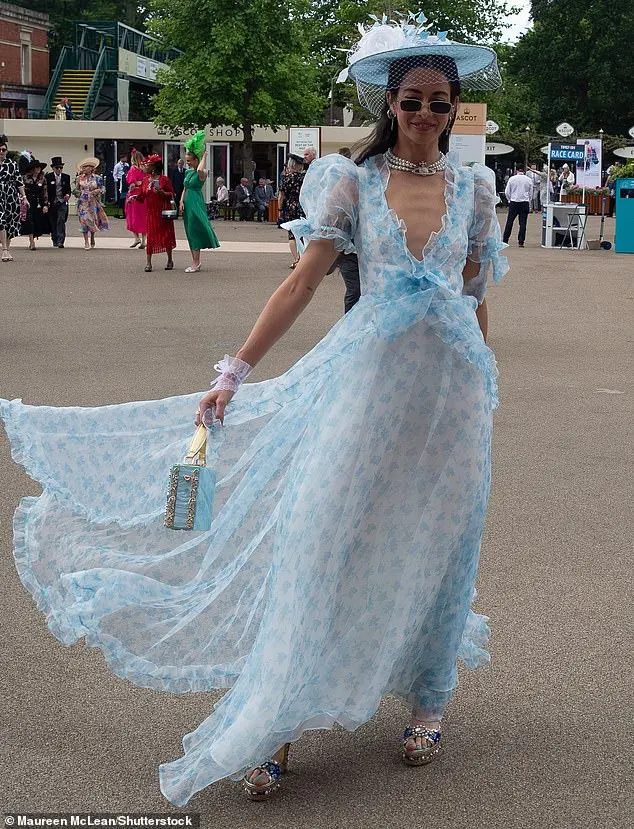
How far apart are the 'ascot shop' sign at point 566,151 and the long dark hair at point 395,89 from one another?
24.9 metres

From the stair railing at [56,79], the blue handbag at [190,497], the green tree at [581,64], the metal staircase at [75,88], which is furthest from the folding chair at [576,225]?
the green tree at [581,64]

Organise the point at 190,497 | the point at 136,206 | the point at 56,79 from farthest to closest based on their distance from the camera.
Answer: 1. the point at 56,79
2. the point at 136,206
3. the point at 190,497

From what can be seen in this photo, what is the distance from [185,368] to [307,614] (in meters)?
7.11

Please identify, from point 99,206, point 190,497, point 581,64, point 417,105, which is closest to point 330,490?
point 190,497

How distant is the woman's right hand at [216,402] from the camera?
336 cm

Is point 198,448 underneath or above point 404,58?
underneath

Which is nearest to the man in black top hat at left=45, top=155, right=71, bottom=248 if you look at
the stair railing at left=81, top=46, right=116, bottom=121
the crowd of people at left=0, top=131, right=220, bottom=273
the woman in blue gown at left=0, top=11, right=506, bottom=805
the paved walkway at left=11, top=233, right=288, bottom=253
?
the crowd of people at left=0, top=131, right=220, bottom=273

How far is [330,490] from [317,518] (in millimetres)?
79

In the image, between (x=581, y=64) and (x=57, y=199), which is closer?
(x=57, y=199)

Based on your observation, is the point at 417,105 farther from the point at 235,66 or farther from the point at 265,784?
the point at 235,66

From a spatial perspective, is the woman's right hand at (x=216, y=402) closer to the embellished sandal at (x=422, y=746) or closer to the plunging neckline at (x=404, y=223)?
the plunging neckline at (x=404, y=223)

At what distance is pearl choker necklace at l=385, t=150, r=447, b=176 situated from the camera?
344 centimetres

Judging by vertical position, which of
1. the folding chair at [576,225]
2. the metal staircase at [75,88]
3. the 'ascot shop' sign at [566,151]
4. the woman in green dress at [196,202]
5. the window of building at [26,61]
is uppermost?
the window of building at [26,61]

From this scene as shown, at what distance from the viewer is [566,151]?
90.3ft
